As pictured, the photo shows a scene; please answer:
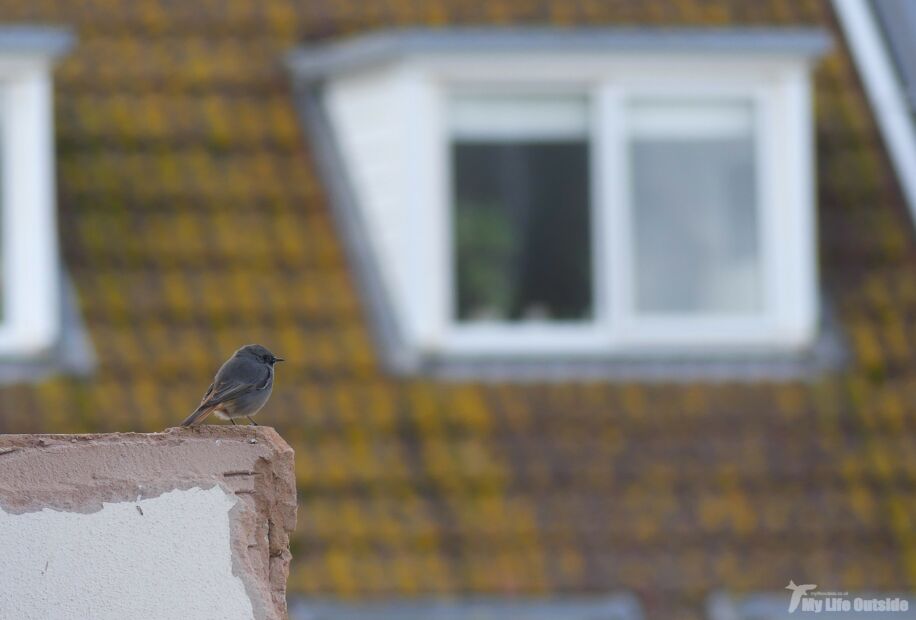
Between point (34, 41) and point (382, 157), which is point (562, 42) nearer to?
point (382, 157)

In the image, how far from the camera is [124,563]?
3400 millimetres

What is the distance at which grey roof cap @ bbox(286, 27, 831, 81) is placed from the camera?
776 cm

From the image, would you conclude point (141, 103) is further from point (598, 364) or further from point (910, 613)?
point (910, 613)

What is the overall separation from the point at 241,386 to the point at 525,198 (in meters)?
4.17

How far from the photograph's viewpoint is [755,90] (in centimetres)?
811

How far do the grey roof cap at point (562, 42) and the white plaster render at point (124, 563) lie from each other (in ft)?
14.8

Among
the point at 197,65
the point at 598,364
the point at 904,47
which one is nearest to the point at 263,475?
the point at 598,364

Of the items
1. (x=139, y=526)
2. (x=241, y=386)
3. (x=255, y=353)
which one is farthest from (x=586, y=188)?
(x=139, y=526)

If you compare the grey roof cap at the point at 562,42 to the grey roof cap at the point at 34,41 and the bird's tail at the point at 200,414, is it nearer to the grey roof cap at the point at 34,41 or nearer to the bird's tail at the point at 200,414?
the grey roof cap at the point at 34,41

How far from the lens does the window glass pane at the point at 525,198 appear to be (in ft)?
26.4

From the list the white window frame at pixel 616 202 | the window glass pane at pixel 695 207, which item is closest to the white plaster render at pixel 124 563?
the white window frame at pixel 616 202

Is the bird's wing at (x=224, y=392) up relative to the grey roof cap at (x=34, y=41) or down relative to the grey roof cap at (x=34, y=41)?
down

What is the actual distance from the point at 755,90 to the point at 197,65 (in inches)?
93.4

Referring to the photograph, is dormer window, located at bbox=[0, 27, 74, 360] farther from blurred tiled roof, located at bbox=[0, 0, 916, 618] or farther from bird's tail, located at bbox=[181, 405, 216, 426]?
bird's tail, located at bbox=[181, 405, 216, 426]
